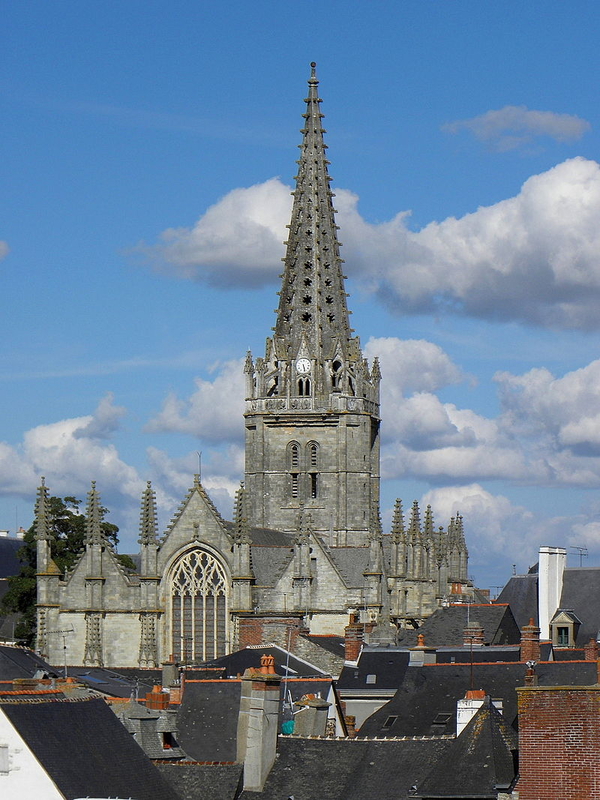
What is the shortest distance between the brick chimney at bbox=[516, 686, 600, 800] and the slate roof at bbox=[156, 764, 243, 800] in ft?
24.8

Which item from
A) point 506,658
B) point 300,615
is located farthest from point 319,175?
point 506,658

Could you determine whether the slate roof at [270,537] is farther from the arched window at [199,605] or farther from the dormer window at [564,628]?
the dormer window at [564,628]

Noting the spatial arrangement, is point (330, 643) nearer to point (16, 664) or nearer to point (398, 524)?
point (398, 524)

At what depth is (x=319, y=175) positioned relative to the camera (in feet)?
306

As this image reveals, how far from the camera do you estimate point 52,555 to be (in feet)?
294

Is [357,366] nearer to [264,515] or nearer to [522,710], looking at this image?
[264,515]

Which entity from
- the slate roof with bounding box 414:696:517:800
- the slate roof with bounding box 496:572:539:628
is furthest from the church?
the slate roof with bounding box 414:696:517:800

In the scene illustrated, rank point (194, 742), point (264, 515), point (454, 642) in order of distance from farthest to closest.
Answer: point (264, 515) < point (454, 642) < point (194, 742)

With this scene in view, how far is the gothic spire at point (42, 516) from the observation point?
82.2 meters

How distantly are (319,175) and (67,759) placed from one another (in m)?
65.9

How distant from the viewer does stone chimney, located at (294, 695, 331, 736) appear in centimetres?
3891

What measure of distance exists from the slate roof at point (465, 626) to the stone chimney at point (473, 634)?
2.36ft

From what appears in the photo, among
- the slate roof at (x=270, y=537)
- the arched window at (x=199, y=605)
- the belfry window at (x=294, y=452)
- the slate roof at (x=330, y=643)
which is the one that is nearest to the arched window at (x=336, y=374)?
the belfry window at (x=294, y=452)

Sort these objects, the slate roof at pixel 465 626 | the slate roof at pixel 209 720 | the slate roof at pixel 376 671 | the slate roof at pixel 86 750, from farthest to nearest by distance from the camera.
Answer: the slate roof at pixel 465 626
the slate roof at pixel 376 671
the slate roof at pixel 209 720
the slate roof at pixel 86 750
